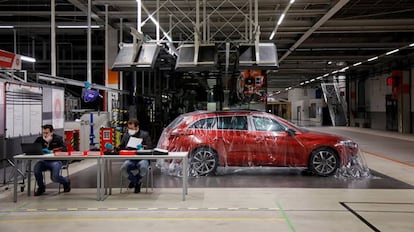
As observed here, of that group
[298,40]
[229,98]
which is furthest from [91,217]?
[298,40]

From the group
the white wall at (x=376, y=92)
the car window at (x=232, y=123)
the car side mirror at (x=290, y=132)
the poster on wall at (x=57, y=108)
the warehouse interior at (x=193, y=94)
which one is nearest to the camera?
the warehouse interior at (x=193, y=94)

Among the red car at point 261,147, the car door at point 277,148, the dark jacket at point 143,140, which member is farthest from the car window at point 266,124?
the dark jacket at point 143,140

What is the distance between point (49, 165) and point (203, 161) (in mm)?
3206

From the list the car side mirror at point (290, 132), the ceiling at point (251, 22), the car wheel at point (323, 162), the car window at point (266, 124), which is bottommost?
the car wheel at point (323, 162)

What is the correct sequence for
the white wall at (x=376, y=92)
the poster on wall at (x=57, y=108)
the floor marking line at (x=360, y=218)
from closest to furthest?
the floor marking line at (x=360, y=218), the poster on wall at (x=57, y=108), the white wall at (x=376, y=92)

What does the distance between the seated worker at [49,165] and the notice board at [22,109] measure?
1199 millimetres

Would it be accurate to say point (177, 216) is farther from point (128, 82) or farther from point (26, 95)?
point (128, 82)

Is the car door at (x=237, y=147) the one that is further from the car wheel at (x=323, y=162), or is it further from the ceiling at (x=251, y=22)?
the ceiling at (x=251, y=22)

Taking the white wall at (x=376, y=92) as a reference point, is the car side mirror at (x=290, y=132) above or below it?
below

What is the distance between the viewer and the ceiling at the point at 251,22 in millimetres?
12516

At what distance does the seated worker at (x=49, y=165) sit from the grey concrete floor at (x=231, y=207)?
8.2 inches

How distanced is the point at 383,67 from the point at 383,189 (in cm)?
2176

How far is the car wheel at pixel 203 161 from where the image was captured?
8750 millimetres

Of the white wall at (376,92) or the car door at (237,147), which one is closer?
the car door at (237,147)
